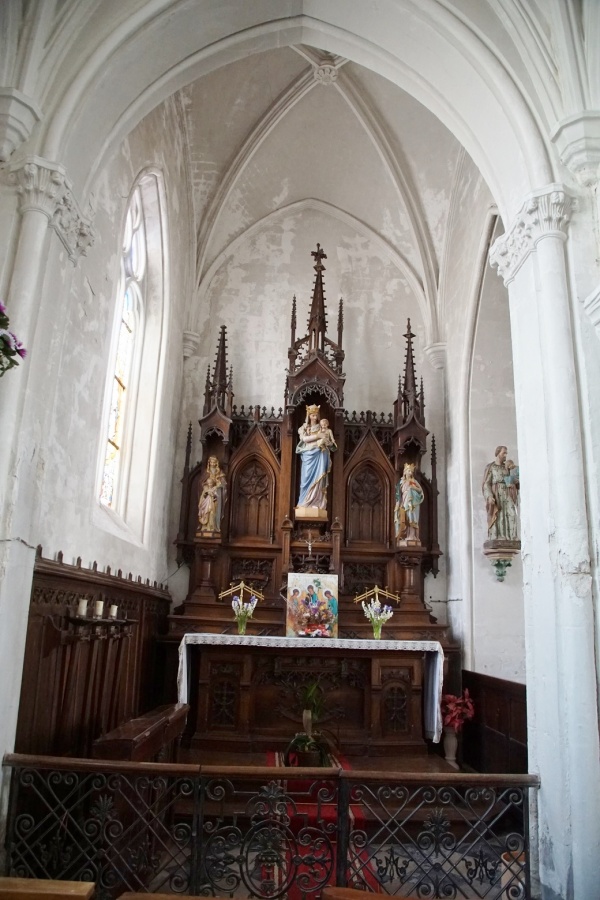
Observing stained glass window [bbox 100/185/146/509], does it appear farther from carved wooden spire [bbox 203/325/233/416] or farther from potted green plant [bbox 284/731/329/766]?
potted green plant [bbox 284/731/329/766]

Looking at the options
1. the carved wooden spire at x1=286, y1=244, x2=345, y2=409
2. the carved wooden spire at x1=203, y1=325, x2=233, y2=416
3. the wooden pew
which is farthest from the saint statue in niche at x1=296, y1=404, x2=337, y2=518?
the wooden pew

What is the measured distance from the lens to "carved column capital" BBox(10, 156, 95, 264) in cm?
521

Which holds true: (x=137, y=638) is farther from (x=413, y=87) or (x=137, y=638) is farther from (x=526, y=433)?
(x=413, y=87)

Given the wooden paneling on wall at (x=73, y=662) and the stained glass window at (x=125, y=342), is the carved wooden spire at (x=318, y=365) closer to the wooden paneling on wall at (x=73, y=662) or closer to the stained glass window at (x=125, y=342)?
the stained glass window at (x=125, y=342)

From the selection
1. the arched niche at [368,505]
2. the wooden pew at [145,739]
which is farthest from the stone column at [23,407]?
the arched niche at [368,505]

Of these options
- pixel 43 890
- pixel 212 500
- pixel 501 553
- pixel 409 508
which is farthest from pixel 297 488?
pixel 43 890

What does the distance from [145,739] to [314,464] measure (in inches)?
212

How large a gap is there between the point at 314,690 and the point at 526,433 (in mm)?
4334

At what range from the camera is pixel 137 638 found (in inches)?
332

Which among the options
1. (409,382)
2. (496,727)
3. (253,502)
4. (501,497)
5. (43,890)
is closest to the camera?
(43,890)

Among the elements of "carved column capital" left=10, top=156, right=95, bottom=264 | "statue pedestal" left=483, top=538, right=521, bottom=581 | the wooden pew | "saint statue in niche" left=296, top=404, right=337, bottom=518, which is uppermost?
"carved column capital" left=10, top=156, right=95, bottom=264

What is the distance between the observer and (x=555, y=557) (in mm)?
5016

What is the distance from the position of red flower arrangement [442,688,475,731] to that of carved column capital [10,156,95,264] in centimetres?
711

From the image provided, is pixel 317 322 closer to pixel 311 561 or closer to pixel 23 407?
pixel 311 561
